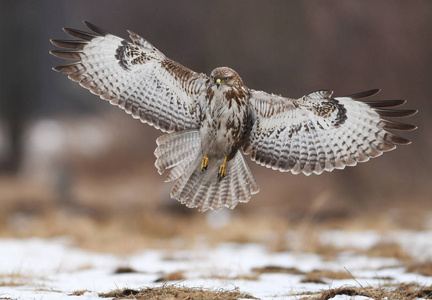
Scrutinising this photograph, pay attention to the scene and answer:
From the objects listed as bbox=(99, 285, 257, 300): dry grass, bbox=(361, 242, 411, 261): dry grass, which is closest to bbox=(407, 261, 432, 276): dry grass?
bbox=(361, 242, 411, 261): dry grass

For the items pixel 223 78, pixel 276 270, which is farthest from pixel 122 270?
pixel 223 78

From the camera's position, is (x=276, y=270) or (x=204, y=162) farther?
(x=276, y=270)

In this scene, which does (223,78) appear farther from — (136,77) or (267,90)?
(267,90)

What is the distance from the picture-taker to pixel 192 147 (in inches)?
194

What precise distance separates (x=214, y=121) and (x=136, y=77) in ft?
2.81

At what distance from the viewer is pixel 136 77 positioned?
4848 millimetres

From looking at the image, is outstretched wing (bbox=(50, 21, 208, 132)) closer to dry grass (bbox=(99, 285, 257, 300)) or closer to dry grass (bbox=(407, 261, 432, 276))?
dry grass (bbox=(99, 285, 257, 300))

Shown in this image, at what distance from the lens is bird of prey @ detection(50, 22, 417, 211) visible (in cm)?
462

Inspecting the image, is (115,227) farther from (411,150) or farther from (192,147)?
(411,150)

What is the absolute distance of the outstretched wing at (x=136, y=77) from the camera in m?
4.71

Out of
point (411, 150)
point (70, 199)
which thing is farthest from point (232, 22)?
point (70, 199)

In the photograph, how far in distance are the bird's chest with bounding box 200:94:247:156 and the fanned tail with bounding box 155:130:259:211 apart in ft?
0.76

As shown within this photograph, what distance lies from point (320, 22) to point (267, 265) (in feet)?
34.9

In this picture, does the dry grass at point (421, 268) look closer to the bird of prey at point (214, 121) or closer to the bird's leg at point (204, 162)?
the bird of prey at point (214, 121)
